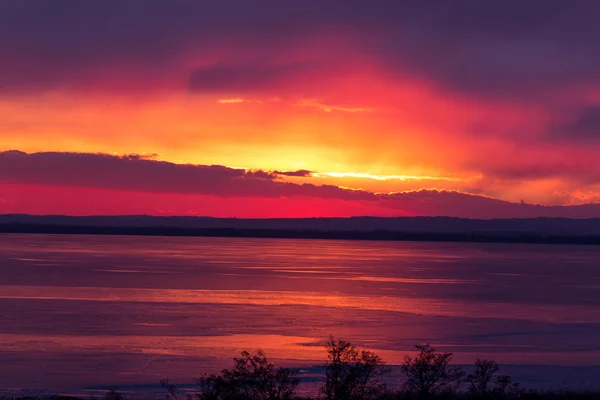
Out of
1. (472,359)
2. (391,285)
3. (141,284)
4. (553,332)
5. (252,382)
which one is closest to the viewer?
(252,382)

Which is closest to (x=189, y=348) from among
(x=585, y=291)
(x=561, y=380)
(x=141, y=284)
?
(x=561, y=380)

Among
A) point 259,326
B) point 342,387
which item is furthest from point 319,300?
point 342,387

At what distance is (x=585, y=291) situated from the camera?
48.3 metres

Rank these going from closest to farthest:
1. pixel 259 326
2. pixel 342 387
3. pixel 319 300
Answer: pixel 342 387, pixel 259 326, pixel 319 300

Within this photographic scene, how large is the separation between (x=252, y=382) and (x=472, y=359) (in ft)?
34.3

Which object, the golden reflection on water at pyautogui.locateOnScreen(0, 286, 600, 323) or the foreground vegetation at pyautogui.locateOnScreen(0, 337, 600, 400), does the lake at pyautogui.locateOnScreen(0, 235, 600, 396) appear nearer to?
the golden reflection on water at pyautogui.locateOnScreen(0, 286, 600, 323)

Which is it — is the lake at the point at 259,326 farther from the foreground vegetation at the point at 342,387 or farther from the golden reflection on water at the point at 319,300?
the foreground vegetation at the point at 342,387

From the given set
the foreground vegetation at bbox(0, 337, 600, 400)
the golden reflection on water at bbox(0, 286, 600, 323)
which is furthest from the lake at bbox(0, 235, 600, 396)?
the foreground vegetation at bbox(0, 337, 600, 400)

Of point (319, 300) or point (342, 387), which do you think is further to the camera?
point (319, 300)

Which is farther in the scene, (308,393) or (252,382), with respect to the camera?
(308,393)

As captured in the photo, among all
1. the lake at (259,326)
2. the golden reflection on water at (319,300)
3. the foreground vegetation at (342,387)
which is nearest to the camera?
the foreground vegetation at (342,387)

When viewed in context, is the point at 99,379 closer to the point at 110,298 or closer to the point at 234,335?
the point at 234,335

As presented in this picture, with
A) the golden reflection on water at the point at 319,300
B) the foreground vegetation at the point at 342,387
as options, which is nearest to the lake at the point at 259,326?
the golden reflection on water at the point at 319,300

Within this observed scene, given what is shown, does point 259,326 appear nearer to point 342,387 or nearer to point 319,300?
point 319,300
